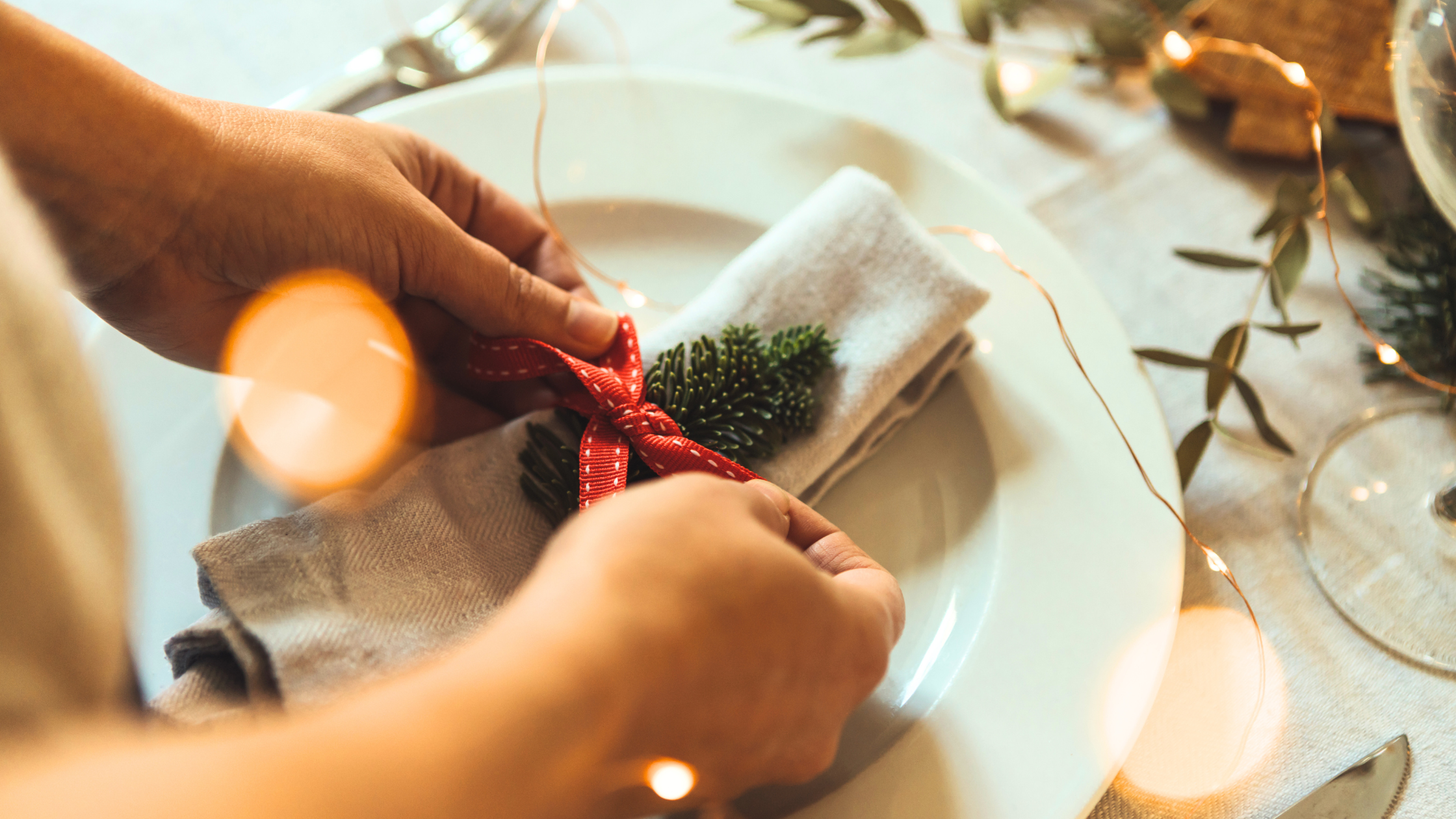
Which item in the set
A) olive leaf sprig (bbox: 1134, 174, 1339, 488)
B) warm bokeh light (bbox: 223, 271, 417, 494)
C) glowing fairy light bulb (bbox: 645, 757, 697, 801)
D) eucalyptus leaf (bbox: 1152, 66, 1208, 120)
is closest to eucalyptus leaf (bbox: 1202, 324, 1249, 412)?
olive leaf sprig (bbox: 1134, 174, 1339, 488)

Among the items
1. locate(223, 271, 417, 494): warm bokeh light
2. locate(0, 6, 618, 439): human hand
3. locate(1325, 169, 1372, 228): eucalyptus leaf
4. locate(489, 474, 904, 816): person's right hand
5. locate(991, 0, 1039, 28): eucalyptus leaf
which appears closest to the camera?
locate(489, 474, 904, 816): person's right hand

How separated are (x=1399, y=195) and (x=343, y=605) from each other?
89 centimetres

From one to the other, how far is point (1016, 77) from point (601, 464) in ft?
1.91

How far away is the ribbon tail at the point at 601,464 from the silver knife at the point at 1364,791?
0.42 meters

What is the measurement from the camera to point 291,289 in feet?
1.71

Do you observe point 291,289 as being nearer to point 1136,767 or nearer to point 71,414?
point 71,414

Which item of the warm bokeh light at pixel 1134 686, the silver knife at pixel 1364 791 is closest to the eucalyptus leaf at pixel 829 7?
the warm bokeh light at pixel 1134 686

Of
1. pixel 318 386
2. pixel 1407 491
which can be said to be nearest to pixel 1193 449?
pixel 1407 491

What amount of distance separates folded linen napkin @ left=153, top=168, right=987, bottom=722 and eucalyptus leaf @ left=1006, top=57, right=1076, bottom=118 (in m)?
0.27

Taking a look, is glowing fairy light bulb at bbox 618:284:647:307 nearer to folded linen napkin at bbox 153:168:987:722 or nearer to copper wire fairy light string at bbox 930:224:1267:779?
folded linen napkin at bbox 153:168:987:722

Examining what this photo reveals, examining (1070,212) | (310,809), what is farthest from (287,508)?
Answer: (1070,212)

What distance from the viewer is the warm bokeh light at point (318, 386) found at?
0.55m

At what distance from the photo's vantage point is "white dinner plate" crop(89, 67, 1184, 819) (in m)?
0.47

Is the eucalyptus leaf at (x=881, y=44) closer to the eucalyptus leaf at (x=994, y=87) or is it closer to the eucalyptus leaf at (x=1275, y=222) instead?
the eucalyptus leaf at (x=994, y=87)
